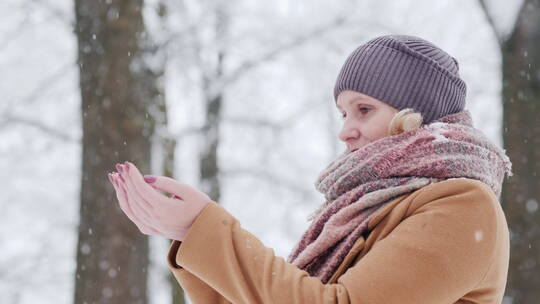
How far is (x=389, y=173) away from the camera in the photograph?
1.62 meters

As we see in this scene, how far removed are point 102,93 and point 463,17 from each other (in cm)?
644

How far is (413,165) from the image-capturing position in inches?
62.7

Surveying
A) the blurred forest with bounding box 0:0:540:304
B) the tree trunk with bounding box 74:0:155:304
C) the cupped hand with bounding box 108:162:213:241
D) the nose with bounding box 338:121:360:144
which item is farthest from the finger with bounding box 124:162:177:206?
the blurred forest with bounding box 0:0:540:304

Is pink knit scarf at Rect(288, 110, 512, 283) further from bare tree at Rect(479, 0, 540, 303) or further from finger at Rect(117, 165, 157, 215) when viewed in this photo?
bare tree at Rect(479, 0, 540, 303)

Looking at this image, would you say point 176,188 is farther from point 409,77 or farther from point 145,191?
point 409,77

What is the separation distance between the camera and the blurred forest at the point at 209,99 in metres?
5.02

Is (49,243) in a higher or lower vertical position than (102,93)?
lower

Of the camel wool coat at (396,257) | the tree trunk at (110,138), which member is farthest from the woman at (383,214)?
the tree trunk at (110,138)

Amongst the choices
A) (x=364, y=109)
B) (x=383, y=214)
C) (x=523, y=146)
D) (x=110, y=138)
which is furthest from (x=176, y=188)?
(x=523, y=146)

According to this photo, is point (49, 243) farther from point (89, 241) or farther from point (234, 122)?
point (89, 241)

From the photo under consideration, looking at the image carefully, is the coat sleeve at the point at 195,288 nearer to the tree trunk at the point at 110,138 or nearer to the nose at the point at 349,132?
the nose at the point at 349,132

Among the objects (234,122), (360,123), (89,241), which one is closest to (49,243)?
(234,122)

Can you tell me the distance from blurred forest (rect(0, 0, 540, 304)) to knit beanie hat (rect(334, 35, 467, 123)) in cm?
330

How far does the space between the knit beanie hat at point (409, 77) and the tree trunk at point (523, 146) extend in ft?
11.0
